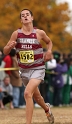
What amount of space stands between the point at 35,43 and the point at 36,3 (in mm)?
32757

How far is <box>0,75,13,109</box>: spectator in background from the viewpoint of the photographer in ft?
A: 50.0

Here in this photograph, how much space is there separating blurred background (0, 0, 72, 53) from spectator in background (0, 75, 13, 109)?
23046mm

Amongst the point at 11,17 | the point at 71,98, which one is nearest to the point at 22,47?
the point at 71,98

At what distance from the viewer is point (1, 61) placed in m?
15.8

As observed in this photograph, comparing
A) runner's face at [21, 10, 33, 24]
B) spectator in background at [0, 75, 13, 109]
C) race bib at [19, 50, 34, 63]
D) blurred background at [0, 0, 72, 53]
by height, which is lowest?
spectator in background at [0, 75, 13, 109]

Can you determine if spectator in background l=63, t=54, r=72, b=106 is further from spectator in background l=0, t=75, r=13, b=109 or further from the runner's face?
the runner's face

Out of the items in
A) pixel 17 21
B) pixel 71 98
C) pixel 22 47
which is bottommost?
pixel 71 98

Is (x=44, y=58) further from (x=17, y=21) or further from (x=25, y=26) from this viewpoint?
(x=17, y=21)

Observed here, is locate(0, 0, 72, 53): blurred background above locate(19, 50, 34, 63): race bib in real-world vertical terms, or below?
above

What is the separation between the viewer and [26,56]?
9.07m

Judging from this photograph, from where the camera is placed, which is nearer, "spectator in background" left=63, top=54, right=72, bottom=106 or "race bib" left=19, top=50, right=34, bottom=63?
"race bib" left=19, top=50, right=34, bottom=63

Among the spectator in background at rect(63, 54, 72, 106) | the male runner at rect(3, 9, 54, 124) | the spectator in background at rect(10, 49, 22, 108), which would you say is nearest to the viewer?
the male runner at rect(3, 9, 54, 124)

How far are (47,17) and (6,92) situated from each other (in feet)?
91.9

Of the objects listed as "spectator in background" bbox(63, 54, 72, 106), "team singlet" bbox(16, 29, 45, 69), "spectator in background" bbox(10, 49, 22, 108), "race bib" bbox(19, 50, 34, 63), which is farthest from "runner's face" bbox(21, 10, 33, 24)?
"spectator in background" bbox(63, 54, 72, 106)
